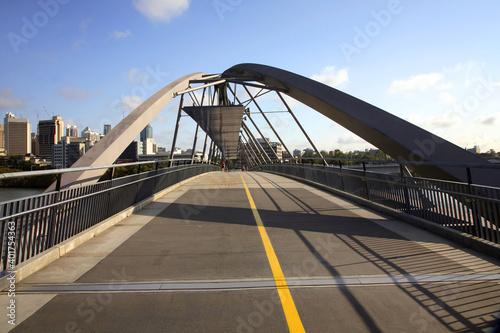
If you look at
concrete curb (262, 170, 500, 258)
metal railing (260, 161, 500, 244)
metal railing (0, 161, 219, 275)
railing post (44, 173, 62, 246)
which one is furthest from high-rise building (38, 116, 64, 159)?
concrete curb (262, 170, 500, 258)

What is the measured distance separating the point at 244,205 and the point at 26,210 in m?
5.95

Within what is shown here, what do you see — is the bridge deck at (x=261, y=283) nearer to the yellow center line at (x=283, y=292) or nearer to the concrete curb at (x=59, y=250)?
the yellow center line at (x=283, y=292)

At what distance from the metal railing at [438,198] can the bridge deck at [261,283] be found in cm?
49

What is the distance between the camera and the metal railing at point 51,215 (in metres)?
3.81

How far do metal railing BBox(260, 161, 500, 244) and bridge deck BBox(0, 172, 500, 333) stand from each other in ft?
1.60

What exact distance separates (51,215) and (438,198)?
269 inches

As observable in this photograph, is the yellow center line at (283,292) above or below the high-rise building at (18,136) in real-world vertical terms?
below

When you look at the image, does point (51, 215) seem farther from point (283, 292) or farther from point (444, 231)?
point (444, 231)

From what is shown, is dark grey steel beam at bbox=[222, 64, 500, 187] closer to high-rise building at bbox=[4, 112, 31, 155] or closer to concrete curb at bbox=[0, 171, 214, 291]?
concrete curb at bbox=[0, 171, 214, 291]

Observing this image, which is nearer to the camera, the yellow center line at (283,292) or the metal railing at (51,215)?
the yellow center line at (283,292)

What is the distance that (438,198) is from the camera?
611cm

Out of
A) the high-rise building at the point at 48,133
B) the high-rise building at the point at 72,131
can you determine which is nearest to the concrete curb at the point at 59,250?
the high-rise building at the point at 48,133

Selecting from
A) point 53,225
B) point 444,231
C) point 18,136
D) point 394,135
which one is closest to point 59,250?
point 53,225

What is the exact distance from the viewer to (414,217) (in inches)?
264
